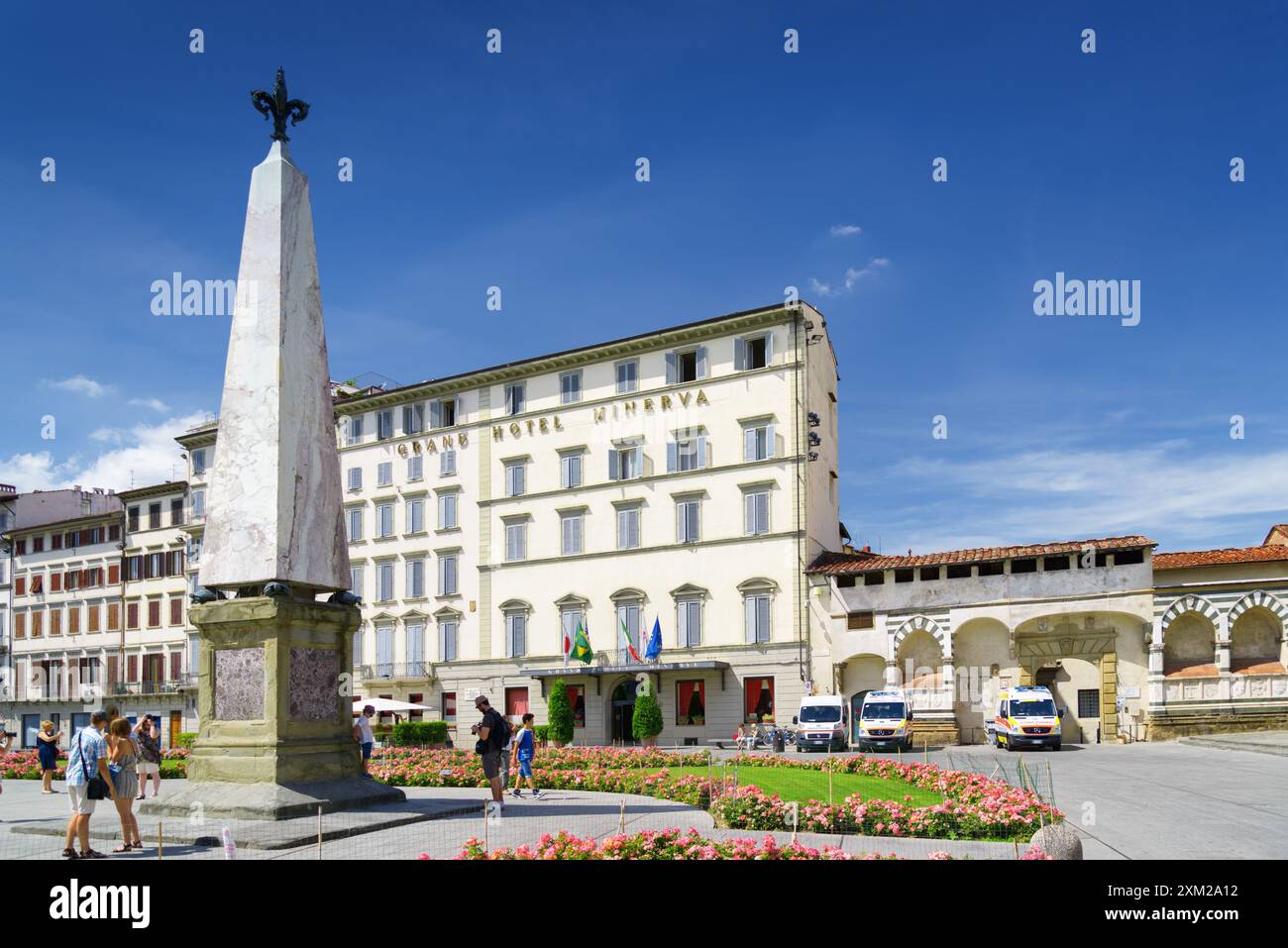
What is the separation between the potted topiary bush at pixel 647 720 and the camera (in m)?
45.1

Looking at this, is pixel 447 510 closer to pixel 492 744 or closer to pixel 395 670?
pixel 395 670

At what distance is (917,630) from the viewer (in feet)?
142

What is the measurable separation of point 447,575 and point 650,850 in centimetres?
4411

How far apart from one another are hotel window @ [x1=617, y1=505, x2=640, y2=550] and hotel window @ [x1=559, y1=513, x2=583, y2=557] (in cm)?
206

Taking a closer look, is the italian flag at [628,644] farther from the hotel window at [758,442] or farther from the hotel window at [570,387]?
the hotel window at [570,387]

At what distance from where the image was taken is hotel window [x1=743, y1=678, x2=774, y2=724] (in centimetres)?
4506

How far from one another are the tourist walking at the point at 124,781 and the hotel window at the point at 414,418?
43228mm

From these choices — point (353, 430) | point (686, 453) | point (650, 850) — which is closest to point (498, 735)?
point (650, 850)

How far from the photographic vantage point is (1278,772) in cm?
2503

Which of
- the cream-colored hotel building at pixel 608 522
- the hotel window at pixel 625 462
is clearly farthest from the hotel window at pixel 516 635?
the hotel window at pixel 625 462

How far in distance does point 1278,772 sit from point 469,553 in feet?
118

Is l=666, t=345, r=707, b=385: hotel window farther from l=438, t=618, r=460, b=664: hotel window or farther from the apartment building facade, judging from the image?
the apartment building facade
